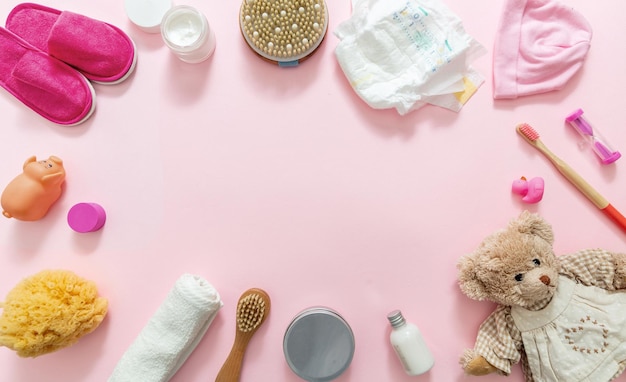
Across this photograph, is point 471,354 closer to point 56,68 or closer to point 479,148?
point 479,148

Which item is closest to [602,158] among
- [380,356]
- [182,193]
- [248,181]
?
[380,356]

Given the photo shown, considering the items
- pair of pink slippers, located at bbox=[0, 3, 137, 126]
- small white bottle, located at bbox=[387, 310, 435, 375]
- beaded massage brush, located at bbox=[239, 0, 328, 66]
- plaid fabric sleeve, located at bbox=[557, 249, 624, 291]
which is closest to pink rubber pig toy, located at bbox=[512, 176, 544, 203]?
plaid fabric sleeve, located at bbox=[557, 249, 624, 291]

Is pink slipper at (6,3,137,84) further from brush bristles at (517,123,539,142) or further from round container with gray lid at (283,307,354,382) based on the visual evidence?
brush bristles at (517,123,539,142)

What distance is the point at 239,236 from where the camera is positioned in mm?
745

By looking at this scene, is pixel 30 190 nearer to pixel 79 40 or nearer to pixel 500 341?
pixel 79 40

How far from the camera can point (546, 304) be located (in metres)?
0.67

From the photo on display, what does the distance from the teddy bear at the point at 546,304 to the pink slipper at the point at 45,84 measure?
748 mm

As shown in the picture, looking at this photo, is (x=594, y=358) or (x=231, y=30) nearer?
(x=594, y=358)

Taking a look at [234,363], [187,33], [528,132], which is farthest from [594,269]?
[187,33]

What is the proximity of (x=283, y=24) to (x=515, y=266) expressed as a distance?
57cm

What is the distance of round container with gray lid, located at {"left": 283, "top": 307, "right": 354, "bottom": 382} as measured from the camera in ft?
2.24

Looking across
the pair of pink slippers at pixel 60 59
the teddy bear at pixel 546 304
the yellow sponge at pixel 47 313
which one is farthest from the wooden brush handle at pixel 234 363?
the pair of pink slippers at pixel 60 59

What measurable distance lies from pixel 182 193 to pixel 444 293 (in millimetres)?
522

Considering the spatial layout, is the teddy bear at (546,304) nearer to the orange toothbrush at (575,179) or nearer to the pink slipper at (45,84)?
the orange toothbrush at (575,179)
